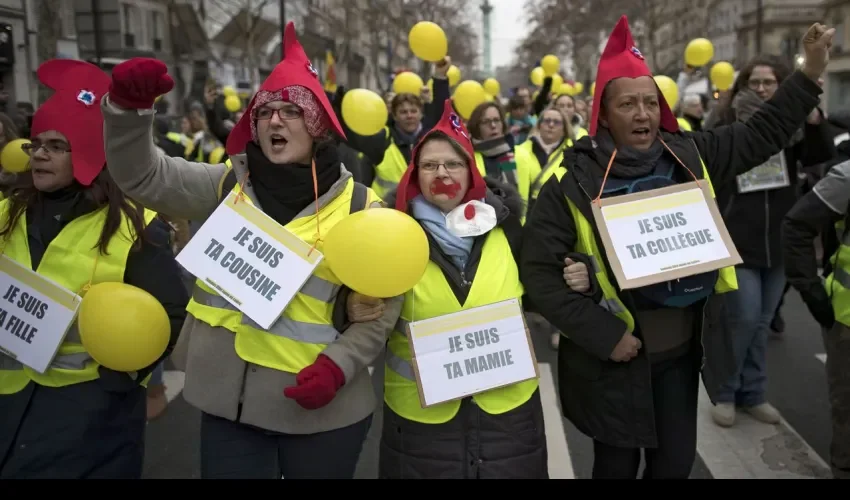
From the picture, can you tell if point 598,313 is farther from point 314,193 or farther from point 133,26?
point 133,26

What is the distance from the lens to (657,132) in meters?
2.55

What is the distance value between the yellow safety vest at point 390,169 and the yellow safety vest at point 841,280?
12.4 ft

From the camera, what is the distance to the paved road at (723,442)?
3693 mm

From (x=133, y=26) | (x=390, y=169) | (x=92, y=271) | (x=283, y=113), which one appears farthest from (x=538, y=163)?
(x=92, y=271)

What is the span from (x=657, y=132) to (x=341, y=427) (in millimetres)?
1512

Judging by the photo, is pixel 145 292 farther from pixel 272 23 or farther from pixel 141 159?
pixel 272 23

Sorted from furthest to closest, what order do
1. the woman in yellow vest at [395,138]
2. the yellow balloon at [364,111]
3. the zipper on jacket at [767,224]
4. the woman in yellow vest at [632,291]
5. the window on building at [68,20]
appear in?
the woman in yellow vest at [395,138] < the yellow balloon at [364,111] < the zipper on jacket at [767,224] < the window on building at [68,20] < the woman in yellow vest at [632,291]

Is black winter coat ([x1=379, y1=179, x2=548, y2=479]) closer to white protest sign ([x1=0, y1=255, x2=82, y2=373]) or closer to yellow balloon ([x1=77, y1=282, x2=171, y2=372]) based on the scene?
yellow balloon ([x1=77, y1=282, x2=171, y2=372])

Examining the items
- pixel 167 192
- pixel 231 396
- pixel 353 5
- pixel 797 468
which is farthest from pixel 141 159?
pixel 353 5

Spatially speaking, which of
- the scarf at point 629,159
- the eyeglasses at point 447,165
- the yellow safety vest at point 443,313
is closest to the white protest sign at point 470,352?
the yellow safety vest at point 443,313

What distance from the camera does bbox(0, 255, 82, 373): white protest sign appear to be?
2.24 metres

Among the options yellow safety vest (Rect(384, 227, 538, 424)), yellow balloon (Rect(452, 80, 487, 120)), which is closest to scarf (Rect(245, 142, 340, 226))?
yellow safety vest (Rect(384, 227, 538, 424))

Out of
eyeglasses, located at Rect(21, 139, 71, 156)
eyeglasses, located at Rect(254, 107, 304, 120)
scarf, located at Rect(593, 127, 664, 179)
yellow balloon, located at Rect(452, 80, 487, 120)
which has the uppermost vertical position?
yellow balloon, located at Rect(452, 80, 487, 120)

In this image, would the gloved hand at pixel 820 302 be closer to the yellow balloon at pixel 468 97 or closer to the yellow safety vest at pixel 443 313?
the yellow safety vest at pixel 443 313
